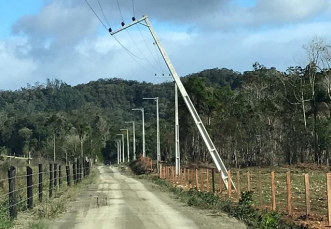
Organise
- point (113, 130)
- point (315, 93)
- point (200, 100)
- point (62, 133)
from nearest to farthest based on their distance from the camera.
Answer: point (315, 93) < point (200, 100) < point (62, 133) < point (113, 130)

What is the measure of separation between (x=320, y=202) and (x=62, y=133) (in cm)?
9777

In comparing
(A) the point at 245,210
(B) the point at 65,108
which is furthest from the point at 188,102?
(B) the point at 65,108

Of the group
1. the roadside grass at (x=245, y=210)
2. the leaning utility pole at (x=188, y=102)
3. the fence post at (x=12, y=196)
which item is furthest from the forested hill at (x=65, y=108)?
the fence post at (x=12, y=196)

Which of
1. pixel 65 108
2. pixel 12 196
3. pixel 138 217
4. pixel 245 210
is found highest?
pixel 65 108

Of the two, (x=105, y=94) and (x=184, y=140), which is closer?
(x=184, y=140)

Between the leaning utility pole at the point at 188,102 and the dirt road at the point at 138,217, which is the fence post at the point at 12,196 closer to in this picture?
the dirt road at the point at 138,217

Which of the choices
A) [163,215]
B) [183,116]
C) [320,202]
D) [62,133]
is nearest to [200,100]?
[183,116]

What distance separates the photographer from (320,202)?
20078 millimetres

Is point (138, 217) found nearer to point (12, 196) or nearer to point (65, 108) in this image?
point (12, 196)

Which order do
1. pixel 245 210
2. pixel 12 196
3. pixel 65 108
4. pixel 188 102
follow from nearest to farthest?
1. pixel 12 196
2. pixel 245 210
3. pixel 188 102
4. pixel 65 108

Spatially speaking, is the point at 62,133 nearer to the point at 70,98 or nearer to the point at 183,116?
the point at 183,116

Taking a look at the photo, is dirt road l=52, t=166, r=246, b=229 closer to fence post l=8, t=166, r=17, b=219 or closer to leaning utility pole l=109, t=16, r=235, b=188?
fence post l=8, t=166, r=17, b=219

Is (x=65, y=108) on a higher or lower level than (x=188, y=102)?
higher

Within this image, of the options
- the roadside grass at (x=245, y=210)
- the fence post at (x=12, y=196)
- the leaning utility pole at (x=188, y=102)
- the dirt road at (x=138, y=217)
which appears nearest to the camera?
the roadside grass at (x=245, y=210)
